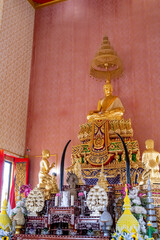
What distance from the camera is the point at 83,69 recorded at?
736 cm

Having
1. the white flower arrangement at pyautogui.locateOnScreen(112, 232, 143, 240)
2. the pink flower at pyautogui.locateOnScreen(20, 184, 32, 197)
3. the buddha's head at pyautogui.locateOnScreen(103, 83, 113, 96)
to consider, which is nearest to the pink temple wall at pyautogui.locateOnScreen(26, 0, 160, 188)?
the buddha's head at pyautogui.locateOnScreen(103, 83, 113, 96)

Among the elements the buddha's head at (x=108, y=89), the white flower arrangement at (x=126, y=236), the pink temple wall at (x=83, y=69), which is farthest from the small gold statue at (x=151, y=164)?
the buddha's head at (x=108, y=89)

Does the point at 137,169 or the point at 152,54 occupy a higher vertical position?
the point at 152,54

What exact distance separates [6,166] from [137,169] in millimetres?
3381

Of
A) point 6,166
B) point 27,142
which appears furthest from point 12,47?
point 6,166

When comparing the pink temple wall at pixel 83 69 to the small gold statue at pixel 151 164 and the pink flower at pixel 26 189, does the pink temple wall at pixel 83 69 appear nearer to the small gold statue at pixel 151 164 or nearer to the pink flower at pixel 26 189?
the small gold statue at pixel 151 164

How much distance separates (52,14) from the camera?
8.38 metres

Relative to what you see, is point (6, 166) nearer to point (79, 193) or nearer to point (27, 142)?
point (27, 142)

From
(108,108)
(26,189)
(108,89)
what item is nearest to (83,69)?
(108,89)

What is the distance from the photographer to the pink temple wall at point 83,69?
654cm

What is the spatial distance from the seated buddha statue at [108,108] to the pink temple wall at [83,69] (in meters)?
0.51

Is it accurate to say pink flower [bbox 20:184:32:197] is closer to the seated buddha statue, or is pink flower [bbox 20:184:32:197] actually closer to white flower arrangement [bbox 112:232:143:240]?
white flower arrangement [bbox 112:232:143:240]

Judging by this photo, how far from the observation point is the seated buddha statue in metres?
5.79

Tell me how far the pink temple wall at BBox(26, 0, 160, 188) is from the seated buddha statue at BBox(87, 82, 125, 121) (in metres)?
0.51
